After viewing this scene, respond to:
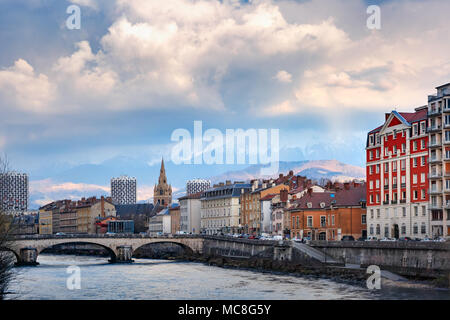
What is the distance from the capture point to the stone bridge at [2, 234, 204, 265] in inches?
4476

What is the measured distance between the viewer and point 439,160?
292 ft

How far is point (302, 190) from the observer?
131375mm

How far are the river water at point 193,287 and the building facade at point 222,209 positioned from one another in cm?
6546

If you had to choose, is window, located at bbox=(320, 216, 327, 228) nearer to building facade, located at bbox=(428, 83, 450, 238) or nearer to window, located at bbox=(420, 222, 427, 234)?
window, located at bbox=(420, 222, 427, 234)

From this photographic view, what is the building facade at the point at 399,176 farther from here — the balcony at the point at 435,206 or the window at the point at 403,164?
the balcony at the point at 435,206

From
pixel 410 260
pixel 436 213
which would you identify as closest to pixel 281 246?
pixel 436 213

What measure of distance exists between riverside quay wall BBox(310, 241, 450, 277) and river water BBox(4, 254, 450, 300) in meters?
4.70

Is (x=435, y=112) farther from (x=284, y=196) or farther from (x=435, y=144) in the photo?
(x=284, y=196)

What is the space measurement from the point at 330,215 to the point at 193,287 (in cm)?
4008

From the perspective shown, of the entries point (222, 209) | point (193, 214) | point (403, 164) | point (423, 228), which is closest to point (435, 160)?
point (403, 164)

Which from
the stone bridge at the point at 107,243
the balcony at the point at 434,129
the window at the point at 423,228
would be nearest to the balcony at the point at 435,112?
the balcony at the point at 434,129
